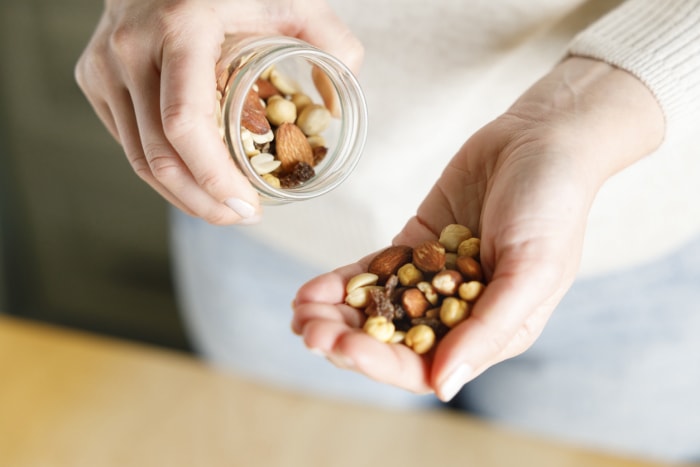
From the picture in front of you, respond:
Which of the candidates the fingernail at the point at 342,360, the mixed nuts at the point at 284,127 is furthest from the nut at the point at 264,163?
the fingernail at the point at 342,360

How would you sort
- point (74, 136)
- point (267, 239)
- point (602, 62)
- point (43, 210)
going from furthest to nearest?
point (43, 210)
point (74, 136)
point (267, 239)
point (602, 62)

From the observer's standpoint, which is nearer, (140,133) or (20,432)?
(140,133)

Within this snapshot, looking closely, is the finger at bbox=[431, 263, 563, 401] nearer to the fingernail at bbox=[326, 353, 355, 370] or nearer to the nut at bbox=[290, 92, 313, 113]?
the fingernail at bbox=[326, 353, 355, 370]

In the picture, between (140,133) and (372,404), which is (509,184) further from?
(372,404)

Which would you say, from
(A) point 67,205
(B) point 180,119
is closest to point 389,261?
(B) point 180,119

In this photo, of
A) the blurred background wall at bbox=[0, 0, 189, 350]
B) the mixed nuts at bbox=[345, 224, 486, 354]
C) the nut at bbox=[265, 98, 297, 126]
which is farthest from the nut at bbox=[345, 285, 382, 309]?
the blurred background wall at bbox=[0, 0, 189, 350]

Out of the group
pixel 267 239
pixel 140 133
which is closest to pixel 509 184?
pixel 140 133

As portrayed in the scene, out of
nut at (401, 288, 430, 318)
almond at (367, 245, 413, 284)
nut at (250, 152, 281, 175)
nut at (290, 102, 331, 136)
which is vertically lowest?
nut at (401, 288, 430, 318)

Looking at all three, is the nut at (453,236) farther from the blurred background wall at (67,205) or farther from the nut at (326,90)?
the blurred background wall at (67,205)

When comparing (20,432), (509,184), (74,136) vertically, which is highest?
(509,184)
